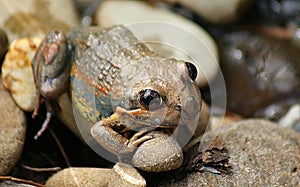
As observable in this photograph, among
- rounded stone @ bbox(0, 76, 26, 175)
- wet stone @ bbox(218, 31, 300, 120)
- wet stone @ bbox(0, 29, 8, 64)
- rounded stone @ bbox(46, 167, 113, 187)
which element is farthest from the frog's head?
wet stone @ bbox(218, 31, 300, 120)

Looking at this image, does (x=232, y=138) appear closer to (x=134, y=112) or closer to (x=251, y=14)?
(x=134, y=112)

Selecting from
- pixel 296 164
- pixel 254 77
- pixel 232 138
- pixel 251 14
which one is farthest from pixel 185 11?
pixel 296 164

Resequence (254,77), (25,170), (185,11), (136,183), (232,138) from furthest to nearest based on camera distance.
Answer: (185,11)
(254,77)
(25,170)
(232,138)
(136,183)

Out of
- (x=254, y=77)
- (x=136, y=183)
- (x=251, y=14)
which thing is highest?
(x=136, y=183)

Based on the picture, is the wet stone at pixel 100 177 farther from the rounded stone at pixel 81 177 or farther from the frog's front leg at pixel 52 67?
the frog's front leg at pixel 52 67

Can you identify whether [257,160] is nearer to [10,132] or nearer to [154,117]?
[154,117]

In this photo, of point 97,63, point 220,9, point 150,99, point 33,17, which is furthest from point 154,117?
point 220,9

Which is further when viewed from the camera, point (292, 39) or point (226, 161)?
point (292, 39)

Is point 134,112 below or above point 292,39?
above

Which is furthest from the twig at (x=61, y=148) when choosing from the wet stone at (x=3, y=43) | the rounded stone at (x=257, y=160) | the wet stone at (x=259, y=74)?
the wet stone at (x=259, y=74)
